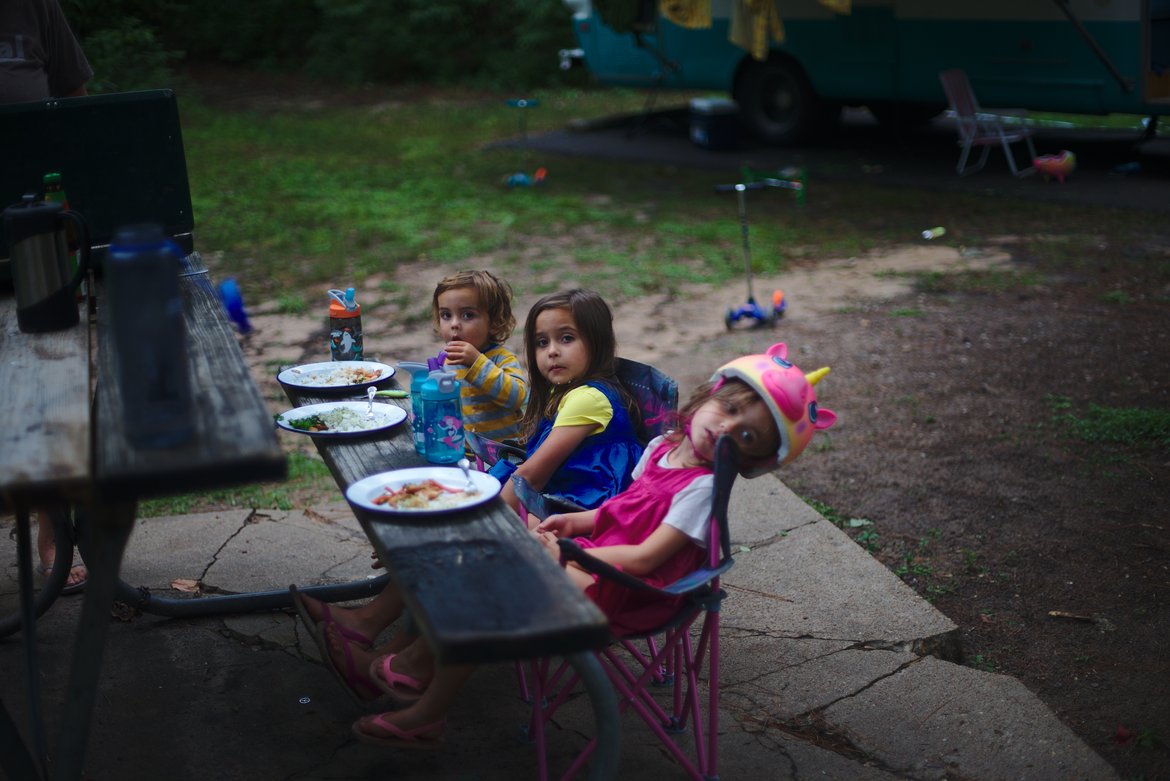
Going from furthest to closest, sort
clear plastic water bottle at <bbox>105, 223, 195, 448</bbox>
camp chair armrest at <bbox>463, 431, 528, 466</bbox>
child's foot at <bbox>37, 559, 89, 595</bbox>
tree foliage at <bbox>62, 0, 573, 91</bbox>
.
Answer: tree foliage at <bbox>62, 0, 573, 91</bbox> → child's foot at <bbox>37, 559, 89, 595</bbox> → camp chair armrest at <bbox>463, 431, 528, 466</bbox> → clear plastic water bottle at <bbox>105, 223, 195, 448</bbox>

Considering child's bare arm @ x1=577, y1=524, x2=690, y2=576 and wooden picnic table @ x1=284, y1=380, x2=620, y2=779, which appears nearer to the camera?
wooden picnic table @ x1=284, y1=380, x2=620, y2=779

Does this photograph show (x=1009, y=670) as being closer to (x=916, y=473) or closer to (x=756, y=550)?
(x=756, y=550)

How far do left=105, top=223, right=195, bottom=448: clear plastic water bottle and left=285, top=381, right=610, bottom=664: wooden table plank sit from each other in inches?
17.9

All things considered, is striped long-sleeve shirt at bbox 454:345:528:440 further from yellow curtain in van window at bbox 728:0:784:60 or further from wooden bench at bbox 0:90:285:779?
yellow curtain in van window at bbox 728:0:784:60

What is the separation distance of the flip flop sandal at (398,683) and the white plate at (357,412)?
0.56 metres

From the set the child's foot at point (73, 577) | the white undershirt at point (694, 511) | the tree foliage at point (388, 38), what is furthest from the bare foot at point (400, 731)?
the tree foliage at point (388, 38)

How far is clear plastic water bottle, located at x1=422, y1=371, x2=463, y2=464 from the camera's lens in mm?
2678

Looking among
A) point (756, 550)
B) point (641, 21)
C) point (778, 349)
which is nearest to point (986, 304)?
point (756, 550)

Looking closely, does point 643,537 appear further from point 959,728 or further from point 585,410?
point 959,728

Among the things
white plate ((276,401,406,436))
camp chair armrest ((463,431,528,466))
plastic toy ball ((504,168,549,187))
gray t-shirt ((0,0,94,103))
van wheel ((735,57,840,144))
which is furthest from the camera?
van wheel ((735,57,840,144))

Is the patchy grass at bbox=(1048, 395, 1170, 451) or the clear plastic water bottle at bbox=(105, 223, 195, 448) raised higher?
the clear plastic water bottle at bbox=(105, 223, 195, 448)

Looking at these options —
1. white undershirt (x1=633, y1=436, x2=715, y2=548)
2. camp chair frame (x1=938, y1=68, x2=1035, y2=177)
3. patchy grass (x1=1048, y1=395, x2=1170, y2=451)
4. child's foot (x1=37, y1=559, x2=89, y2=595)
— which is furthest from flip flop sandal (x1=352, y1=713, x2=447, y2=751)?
camp chair frame (x1=938, y1=68, x2=1035, y2=177)

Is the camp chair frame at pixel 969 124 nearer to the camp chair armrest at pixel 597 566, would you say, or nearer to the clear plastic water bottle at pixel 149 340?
the camp chair armrest at pixel 597 566

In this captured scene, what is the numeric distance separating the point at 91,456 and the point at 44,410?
0.32 meters
